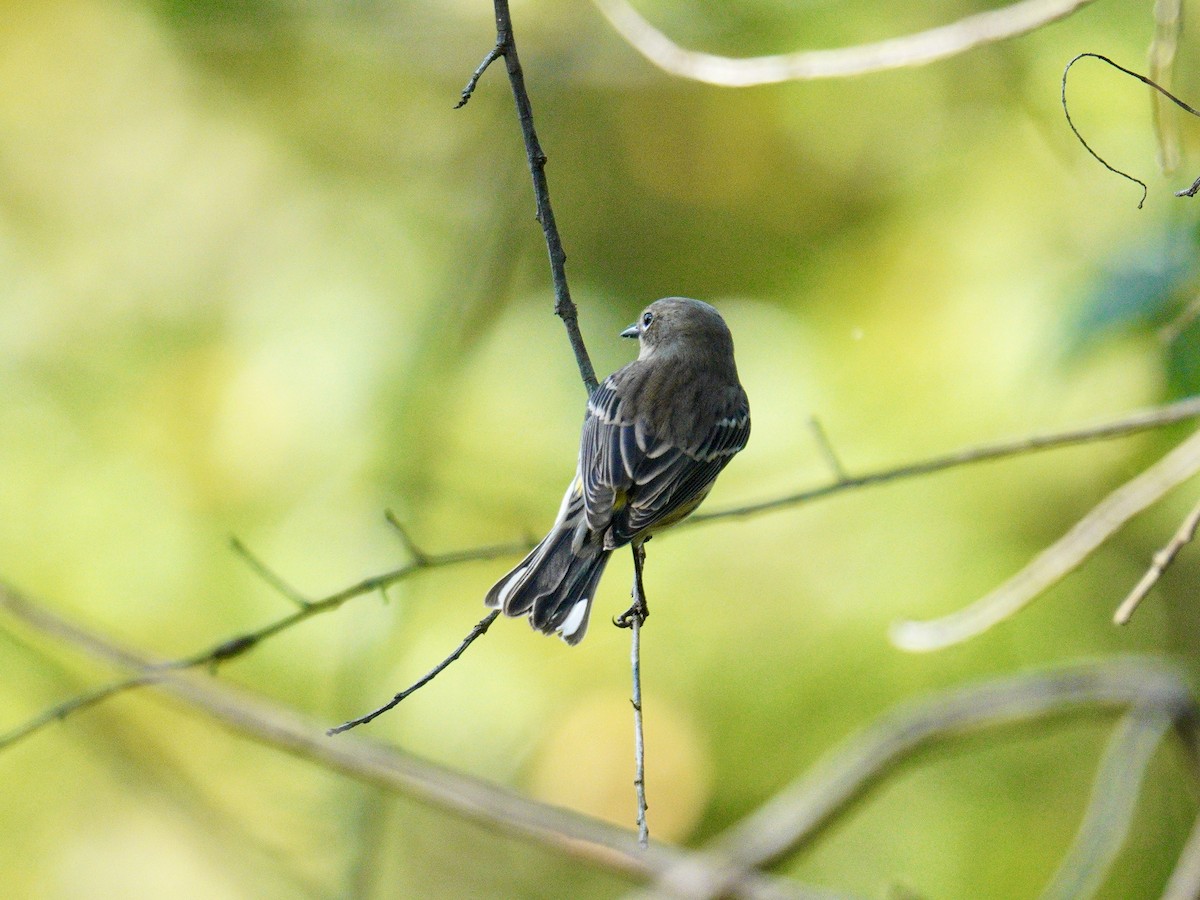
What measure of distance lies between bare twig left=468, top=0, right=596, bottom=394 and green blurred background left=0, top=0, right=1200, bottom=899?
2243 millimetres

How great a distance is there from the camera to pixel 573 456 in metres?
6.17

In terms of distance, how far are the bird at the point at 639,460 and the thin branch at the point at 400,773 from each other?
0.56m

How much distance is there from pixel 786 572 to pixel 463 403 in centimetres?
200

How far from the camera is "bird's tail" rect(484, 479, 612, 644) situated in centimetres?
379

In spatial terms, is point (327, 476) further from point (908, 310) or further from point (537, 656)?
point (908, 310)

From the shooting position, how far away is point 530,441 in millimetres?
6398

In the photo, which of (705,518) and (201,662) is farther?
(705,518)

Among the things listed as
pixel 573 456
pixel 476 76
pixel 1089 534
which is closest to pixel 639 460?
pixel 1089 534

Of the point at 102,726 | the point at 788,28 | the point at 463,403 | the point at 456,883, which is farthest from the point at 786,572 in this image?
the point at 102,726

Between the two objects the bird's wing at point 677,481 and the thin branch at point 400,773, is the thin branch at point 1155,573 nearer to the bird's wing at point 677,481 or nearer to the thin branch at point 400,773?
the thin branch at point 400,773

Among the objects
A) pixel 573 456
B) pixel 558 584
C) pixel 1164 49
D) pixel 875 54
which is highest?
pixel 573 456

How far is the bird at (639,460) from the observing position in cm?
387

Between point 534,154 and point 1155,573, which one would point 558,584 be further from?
point 1155,573

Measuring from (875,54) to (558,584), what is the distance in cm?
195
